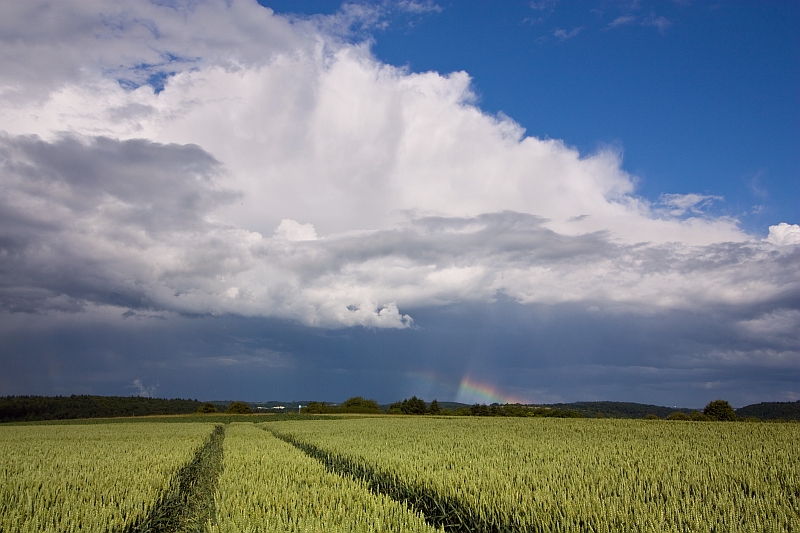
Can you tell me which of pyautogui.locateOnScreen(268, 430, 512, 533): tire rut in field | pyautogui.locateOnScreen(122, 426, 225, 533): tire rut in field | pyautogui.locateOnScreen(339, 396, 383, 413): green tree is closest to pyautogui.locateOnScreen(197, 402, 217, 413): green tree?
pyautogui.locateOnScreen(339, 396, 383, 413): green tree

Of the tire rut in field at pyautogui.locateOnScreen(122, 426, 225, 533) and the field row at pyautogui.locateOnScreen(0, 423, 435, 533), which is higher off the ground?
the field row at pyautogui.locateOnScreen(0, 423, 435, 533)

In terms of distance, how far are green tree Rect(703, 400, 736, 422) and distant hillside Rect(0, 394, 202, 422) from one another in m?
A: 108

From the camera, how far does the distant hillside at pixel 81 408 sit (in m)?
106

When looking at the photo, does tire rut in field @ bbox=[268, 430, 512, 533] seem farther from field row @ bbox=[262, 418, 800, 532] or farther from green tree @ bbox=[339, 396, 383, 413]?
green tree @ bbox=[339, 396, 383, 413]

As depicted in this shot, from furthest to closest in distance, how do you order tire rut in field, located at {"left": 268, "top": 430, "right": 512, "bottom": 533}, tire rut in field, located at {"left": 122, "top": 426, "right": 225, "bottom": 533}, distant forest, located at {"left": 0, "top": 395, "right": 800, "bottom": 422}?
distant forest, located at {"left": 0, "top": 395, "right": 800, "bottom": 422}, tire rut in field, located at {"left": 122, "top": 426, "right": 225, "bottom": 533}, tire rut in field, located at {"left": 268, "top": 430, "right": 512, "bottom": 533}

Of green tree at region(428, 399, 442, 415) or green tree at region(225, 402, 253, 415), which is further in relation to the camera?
green tree at region(428, 399, 442, 415)

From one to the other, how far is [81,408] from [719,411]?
144 metres

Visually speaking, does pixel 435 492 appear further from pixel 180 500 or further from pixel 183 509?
pixel 180 500

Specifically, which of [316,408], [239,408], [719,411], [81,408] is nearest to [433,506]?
[719,411]

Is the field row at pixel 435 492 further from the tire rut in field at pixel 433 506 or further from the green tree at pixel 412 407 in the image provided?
the green tree at pixel 412 407

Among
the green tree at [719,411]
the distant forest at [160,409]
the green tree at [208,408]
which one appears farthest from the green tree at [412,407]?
the green tree at [719,411]

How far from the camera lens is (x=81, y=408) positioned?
122 metres

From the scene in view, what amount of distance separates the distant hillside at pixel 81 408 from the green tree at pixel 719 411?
10763 centimetres

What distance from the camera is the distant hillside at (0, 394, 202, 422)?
10619 centimetres
